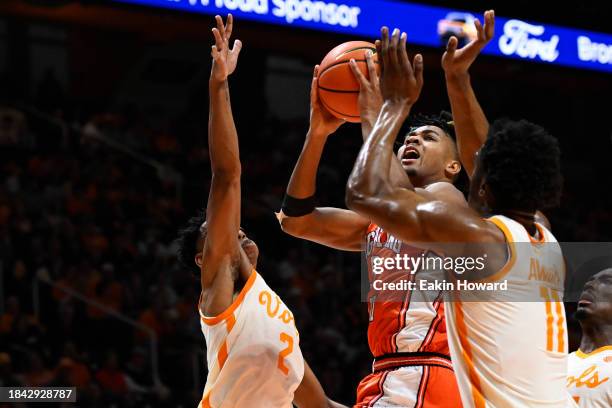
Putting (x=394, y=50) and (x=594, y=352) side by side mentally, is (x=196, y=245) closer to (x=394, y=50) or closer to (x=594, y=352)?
(x=394, y=50)

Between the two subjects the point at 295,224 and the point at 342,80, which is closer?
the point at 342,80

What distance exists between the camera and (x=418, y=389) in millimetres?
3574

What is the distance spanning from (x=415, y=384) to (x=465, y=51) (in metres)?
1.31

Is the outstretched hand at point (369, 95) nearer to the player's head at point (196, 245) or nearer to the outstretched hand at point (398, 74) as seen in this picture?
the outstretched hand at point (398, 74)

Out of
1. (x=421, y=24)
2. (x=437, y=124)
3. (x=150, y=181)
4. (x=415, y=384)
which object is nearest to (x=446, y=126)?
(x=437, y=124)

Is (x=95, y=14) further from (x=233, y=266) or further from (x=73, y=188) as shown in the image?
(x=233, y=266)

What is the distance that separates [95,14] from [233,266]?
26.8 ft

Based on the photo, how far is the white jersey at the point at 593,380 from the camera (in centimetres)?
415

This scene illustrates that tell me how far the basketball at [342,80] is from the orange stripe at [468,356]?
3.83 ft

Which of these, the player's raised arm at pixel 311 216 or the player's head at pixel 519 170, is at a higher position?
the player's head at pixel 519 170

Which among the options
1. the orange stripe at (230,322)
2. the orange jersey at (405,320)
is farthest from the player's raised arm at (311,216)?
the orange stripe at (230,322)

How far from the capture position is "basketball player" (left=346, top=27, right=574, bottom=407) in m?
2.71

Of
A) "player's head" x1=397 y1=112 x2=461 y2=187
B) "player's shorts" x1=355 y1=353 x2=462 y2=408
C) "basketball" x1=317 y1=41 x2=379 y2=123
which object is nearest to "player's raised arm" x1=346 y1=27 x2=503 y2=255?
"basketball" x1=317 y1=41 x2=379 y2=123

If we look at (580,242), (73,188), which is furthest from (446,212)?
(580,242)
